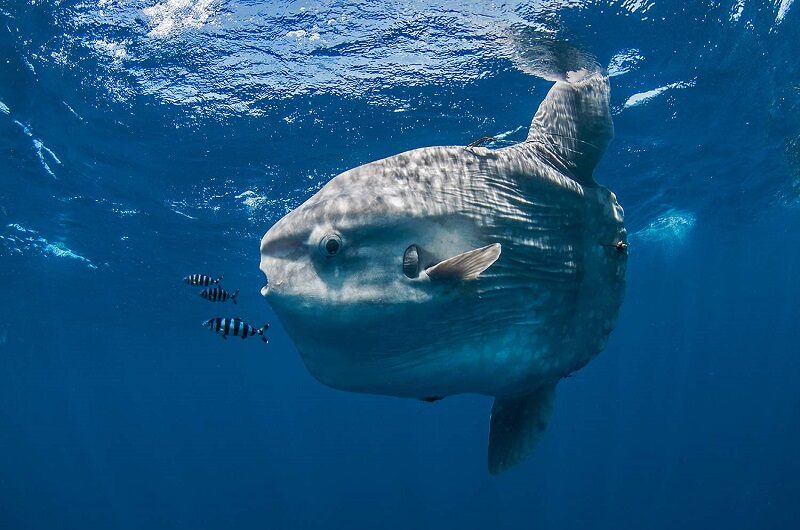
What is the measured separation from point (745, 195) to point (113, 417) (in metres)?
111

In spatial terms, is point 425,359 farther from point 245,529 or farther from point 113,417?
point 113,417

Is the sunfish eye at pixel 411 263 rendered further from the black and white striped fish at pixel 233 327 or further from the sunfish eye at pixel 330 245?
the black and white striped fish at pixel 233 327

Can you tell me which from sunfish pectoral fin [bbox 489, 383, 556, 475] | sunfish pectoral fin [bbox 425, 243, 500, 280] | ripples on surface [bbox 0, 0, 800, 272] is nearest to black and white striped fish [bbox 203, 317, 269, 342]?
sunfish pectoral fin [bbox 489, 383, 556, 475]

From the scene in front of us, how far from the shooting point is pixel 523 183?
2.43 meters

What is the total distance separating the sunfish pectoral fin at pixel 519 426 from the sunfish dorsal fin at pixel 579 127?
123 cm

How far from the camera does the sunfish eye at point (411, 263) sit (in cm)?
187

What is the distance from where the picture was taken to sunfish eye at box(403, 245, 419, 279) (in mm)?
1866

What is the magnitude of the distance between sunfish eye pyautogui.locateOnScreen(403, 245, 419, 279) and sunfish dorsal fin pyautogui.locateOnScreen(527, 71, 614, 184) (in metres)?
1.34

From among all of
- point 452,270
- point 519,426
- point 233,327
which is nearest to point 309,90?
point 233,327

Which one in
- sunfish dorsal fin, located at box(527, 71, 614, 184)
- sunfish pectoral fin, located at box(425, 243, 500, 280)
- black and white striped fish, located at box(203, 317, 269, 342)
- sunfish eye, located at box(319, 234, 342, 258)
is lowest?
black and white striped fish, located at box(203, 317, 269, 342)

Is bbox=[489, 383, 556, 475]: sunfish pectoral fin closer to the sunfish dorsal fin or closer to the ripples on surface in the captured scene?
the sunfish dorsal fin

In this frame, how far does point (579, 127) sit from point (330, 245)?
1.83 m

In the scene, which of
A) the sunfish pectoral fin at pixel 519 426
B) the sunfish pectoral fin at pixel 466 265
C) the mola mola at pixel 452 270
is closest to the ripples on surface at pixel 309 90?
the mola mola at pixel 452 270

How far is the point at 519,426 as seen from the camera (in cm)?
301
